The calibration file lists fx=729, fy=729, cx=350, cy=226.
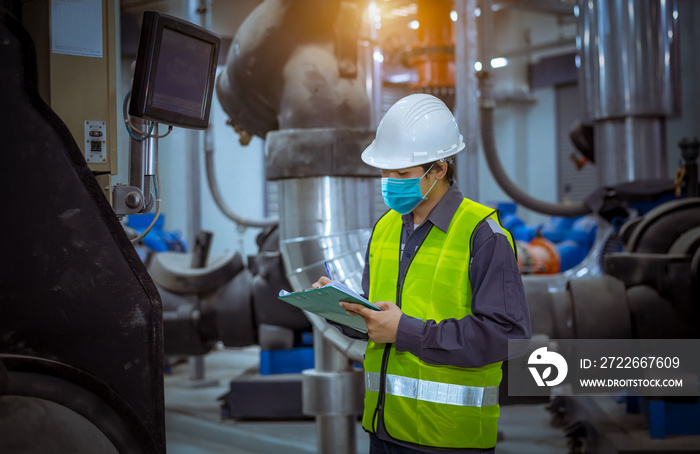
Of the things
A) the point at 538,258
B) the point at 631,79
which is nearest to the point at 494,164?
the point at 631,79

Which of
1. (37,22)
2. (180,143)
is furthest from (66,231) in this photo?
(180,143)

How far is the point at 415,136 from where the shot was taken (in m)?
1.83

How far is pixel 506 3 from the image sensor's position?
9930 millimetres

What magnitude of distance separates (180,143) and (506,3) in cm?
487

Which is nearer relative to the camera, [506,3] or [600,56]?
[600,56]

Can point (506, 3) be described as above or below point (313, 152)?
above

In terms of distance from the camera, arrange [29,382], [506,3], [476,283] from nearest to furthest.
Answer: [29,382], [476,283], [506,3]

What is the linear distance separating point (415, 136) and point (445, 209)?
204 millimetres

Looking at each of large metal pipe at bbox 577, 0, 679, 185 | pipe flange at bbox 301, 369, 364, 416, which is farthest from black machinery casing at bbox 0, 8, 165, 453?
large metal pipe at bbox 577, 0, 679, 185

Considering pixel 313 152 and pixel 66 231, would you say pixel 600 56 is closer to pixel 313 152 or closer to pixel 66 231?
pixel 313 152

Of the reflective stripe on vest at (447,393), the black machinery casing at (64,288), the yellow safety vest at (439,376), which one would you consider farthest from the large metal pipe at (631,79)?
the black machinery casing at (64,288)

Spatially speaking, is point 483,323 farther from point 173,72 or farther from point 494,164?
point 494,164

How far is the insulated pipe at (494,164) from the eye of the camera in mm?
4176

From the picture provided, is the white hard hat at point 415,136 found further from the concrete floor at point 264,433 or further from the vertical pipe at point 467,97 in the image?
the concrete floor at point 264,433
